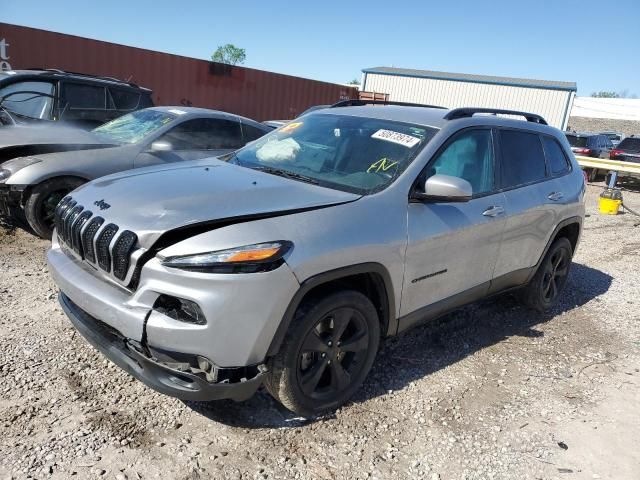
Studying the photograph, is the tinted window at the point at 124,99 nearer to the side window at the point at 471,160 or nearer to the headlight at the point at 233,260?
the side window at the point at 471,160

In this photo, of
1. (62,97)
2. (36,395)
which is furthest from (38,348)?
(62,97)

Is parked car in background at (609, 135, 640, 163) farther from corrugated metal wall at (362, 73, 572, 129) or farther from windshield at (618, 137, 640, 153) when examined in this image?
corrugated metal wall at (362, 73, 572, 129)

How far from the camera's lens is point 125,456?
2.43 metres

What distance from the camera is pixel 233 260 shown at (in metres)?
2.28

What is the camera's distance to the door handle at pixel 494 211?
3540mm

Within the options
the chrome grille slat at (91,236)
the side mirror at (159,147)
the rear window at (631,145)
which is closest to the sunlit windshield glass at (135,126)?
the side mirror at (159,147)

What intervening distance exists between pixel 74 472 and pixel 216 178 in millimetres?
1668

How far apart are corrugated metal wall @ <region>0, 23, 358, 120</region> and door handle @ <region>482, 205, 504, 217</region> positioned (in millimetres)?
12298

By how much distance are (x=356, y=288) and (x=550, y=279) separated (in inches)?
106

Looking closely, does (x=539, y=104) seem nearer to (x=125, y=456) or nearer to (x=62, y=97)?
(x=62, y=97)

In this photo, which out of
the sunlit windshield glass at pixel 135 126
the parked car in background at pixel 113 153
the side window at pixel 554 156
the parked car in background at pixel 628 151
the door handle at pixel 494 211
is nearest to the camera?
→ the door handle at pixel 494 211

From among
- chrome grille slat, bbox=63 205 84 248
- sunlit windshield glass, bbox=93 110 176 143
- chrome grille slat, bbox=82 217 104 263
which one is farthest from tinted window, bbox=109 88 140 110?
chrome grille slat, bbox=82 217 104 263

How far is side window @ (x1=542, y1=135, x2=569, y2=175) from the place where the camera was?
449 cm

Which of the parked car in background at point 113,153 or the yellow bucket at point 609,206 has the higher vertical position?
the parked car in background at point 113,153
